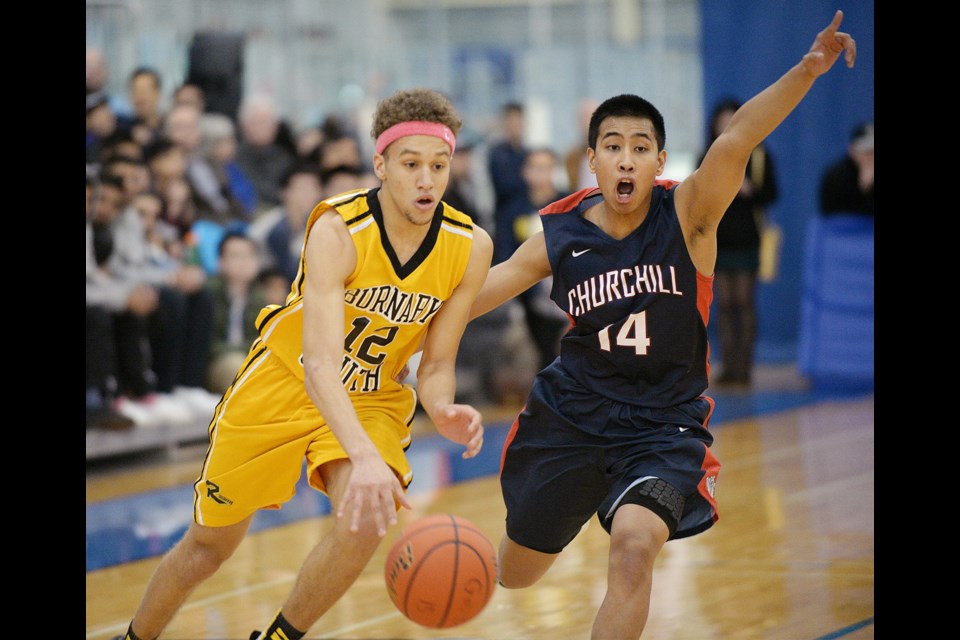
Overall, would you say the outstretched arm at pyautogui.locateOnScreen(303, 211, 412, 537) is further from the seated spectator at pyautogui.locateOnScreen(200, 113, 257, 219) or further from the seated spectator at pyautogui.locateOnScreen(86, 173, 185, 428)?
the seated spectator at pyautogui.locateOnScreen(200, 113, 257, 219)

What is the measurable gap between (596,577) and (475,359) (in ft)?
18.2

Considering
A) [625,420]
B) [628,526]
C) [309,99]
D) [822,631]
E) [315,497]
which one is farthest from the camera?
[309,99]

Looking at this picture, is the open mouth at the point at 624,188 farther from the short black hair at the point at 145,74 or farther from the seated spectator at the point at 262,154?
the seated spectator at the point at 262,154

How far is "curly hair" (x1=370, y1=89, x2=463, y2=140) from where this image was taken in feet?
14.5

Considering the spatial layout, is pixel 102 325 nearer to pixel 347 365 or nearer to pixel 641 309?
pixel 347 365

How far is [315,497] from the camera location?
8727 mm

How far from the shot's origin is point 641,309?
15.4ft

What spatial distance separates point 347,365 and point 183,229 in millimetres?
5639

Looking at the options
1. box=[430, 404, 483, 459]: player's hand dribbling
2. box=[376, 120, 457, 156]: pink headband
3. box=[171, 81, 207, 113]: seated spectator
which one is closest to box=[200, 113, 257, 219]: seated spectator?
box=[171, 81, 207, 113]: seated spectator

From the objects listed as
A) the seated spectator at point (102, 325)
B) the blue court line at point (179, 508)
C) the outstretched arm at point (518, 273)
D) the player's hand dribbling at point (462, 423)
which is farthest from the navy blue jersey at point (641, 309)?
the seated spectator at point (102, 325)
